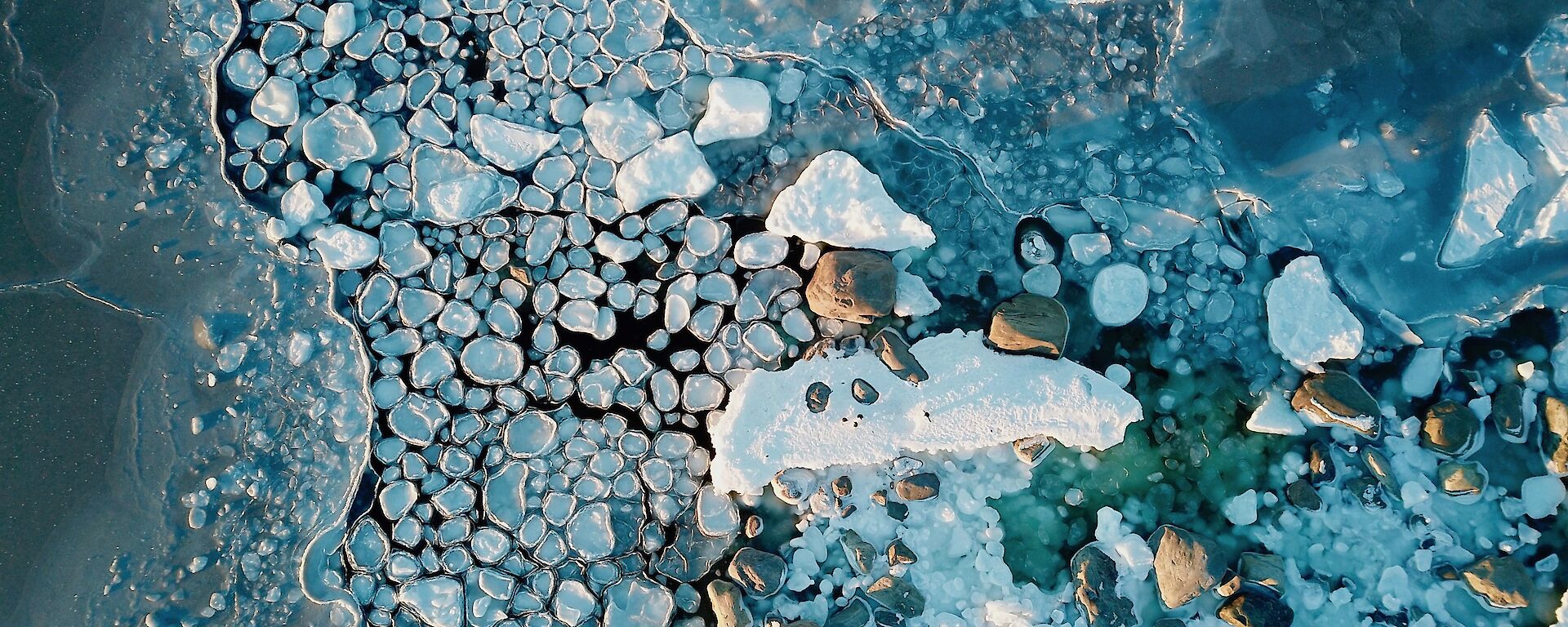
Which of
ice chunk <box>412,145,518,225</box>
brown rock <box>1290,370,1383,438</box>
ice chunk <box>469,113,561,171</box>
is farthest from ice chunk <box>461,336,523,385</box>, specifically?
brown rock <box>1290,370,1383,438</box>

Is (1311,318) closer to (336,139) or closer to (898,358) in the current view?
(898,358)

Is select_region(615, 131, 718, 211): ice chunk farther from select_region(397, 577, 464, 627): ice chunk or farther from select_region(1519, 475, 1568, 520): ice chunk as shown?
select_region(1519, 475, 1568, 520): ice chunk

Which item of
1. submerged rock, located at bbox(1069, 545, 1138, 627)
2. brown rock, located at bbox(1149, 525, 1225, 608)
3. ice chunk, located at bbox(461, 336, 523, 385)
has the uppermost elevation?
ice chunk, located at bbox(461, 336, 523, 385)

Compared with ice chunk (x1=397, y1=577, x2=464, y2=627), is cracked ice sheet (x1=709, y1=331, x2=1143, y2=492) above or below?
above

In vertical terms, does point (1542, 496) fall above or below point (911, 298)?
below

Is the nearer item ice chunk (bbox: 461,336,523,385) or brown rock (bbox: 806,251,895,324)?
brown rock (bbox: 806,251,895,324)

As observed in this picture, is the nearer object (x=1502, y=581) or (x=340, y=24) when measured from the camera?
(x=1502, y=581)

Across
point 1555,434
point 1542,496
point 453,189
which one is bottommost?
point 1542,496

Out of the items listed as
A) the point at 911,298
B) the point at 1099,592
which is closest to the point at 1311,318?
the point at 1099,592

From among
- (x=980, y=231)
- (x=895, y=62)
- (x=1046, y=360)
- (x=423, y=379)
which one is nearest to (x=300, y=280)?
(x=423, y=379)
